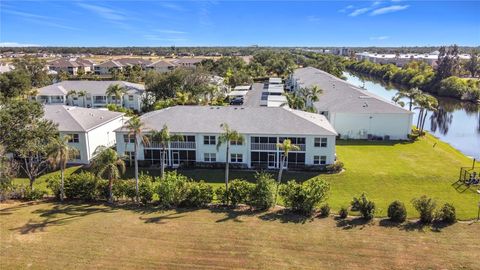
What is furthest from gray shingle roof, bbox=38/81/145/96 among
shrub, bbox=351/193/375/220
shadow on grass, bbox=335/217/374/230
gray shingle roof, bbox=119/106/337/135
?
shrub, bbox=351/193/375/220

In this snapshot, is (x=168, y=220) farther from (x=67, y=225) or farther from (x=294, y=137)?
(x=294, y=137)

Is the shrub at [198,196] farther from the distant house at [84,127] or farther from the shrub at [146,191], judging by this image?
the distant house at [84,127]

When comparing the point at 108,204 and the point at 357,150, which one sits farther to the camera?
the point at 357,150

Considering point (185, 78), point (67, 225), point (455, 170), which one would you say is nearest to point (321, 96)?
point (185, 78)

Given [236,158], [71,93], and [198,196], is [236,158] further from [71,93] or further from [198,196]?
[71,93]

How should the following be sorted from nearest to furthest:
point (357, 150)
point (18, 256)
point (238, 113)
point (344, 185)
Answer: point (18, 256), point (344, 185), point (238, 113), point (357, 150)

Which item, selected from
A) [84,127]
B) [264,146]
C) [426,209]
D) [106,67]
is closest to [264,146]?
[264,146]

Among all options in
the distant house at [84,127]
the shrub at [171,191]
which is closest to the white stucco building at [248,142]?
the distant house at [84,127]

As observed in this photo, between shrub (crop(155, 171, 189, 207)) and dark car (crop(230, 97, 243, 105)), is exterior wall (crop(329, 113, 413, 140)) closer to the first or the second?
dark car (crop(230, 97, 243, 105))
